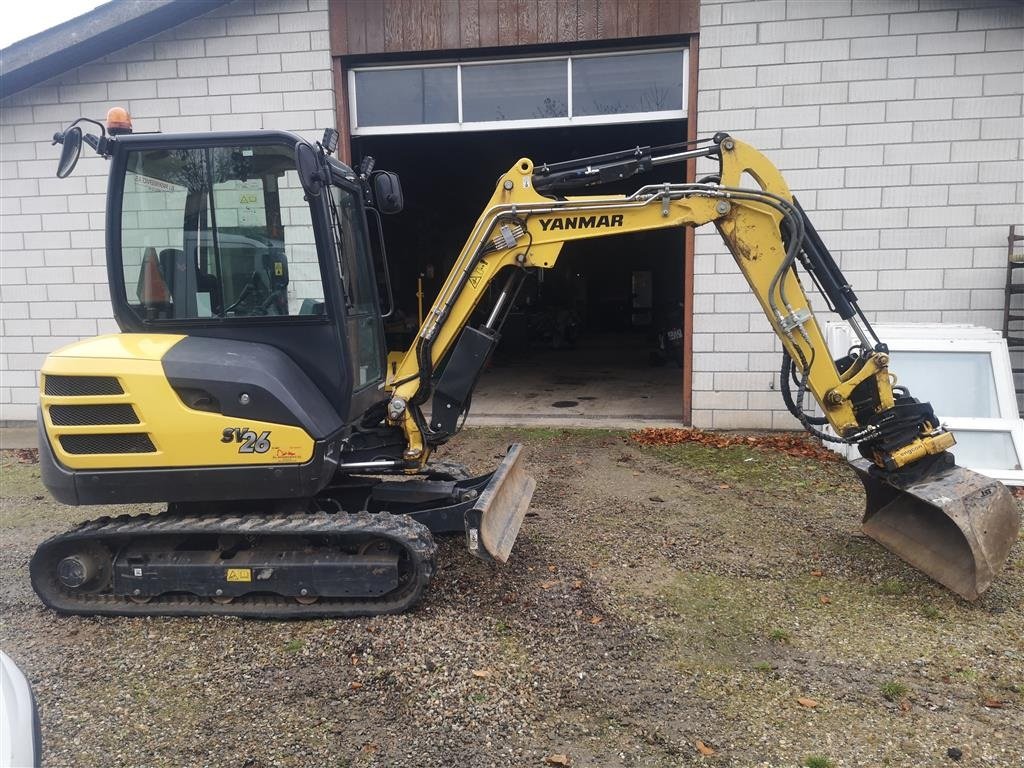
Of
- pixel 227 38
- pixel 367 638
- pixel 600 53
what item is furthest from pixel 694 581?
pixel 227 38

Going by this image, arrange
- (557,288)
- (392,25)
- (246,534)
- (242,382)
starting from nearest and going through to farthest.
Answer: (242,382)
(246,534)
(392,25)
(557,288)

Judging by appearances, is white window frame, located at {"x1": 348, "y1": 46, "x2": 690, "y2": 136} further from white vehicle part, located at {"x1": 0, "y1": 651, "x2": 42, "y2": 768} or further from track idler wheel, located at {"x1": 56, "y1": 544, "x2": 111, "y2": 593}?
white vehicle part, located at {"x1": 0, "y1": 651, "x2": 42, "y2": 768}

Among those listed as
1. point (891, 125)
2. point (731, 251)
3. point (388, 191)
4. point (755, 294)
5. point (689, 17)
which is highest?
point (689, 17)

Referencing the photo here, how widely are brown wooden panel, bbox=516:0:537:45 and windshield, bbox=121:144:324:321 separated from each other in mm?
5095

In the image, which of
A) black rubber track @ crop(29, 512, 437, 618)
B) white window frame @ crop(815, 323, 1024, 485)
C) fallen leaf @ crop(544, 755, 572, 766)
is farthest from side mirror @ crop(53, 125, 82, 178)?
white window frame @ crop(815, 323, 1024, 485)

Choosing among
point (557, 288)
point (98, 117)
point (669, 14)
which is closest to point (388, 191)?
point (669, 14)

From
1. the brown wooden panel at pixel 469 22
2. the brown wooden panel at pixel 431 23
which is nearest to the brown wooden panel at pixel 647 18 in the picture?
the brown wooden panel at pixel 469 22

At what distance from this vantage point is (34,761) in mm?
2314

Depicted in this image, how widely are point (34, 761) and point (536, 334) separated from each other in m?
17.6

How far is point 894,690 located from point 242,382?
11.6ft

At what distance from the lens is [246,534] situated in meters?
4.07

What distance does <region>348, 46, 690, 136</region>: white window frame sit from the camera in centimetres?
835

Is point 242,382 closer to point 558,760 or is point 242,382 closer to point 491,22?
point 558,760

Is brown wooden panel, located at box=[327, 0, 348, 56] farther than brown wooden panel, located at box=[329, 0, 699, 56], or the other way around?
brown wooden panel, located at box=[327, 0, 348, 56]
